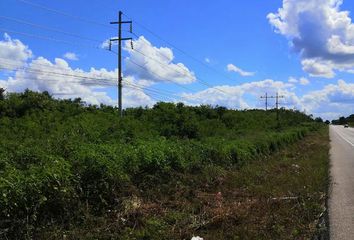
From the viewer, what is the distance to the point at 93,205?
9875 mm

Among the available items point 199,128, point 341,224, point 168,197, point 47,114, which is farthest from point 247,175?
point 47,114

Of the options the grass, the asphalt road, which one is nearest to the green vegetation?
the grass

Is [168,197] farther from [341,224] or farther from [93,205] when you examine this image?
[341,224]

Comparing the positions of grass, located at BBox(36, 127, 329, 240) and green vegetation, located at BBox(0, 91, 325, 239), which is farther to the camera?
grass, located at BBox(36, 127, 329, 240)

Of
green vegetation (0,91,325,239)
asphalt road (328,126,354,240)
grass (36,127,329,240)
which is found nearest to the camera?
green vegetation (0,91,325,239)

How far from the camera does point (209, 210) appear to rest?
1099cm

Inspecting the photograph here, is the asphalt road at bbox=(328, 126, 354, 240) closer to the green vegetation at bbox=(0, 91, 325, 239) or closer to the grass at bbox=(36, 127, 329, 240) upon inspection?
the grass at bbox=(36, 127, 329, 240)

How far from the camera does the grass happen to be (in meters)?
8.90

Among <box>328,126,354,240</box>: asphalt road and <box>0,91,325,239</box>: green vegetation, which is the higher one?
<box>0,91,325,239</box>: green vegetation

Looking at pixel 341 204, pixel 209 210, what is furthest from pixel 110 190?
pixel 341 204

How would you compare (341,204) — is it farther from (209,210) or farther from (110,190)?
(110,190)

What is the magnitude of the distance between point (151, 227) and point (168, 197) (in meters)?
3.15

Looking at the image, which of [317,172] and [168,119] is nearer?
[317,172]

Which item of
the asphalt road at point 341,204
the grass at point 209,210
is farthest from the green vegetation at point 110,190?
the asphalt road at point 341,204
